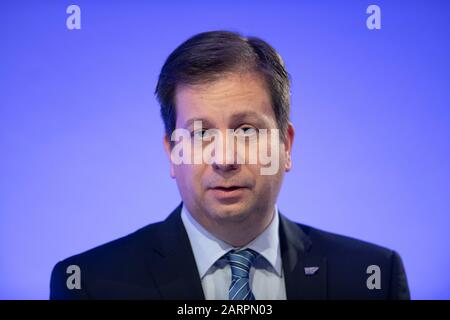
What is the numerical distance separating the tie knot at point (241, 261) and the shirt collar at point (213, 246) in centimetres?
2

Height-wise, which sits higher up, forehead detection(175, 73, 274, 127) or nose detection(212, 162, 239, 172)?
forehead detection(175, 73, 274, 127)

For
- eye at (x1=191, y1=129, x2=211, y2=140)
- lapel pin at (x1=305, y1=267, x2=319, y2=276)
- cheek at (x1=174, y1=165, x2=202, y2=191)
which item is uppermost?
eye at (x1=191, y1=129, x2=211, y2=140)

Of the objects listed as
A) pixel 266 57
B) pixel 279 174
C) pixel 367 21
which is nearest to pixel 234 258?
pixel 279 174

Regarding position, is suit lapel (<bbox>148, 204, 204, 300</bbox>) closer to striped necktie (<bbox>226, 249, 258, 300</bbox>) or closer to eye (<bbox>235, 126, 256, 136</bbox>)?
striped necktie (<bbox>226, 249, 258, 300</bbox>)

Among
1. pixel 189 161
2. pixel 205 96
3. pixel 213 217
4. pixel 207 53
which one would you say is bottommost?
pixel 213 217

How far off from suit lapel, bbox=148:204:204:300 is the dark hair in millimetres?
338

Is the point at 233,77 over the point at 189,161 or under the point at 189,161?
over

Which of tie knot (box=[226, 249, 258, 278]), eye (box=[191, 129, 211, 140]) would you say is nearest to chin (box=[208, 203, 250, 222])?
tie knot (box=[226, 249, 258, 278])

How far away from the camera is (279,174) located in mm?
1956

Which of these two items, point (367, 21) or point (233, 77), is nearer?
point (233, 77)

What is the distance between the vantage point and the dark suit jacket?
1915mm

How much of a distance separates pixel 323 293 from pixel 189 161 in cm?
58

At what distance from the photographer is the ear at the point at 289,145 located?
2.00 meters

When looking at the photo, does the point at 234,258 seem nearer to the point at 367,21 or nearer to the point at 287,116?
the point at 287,116
